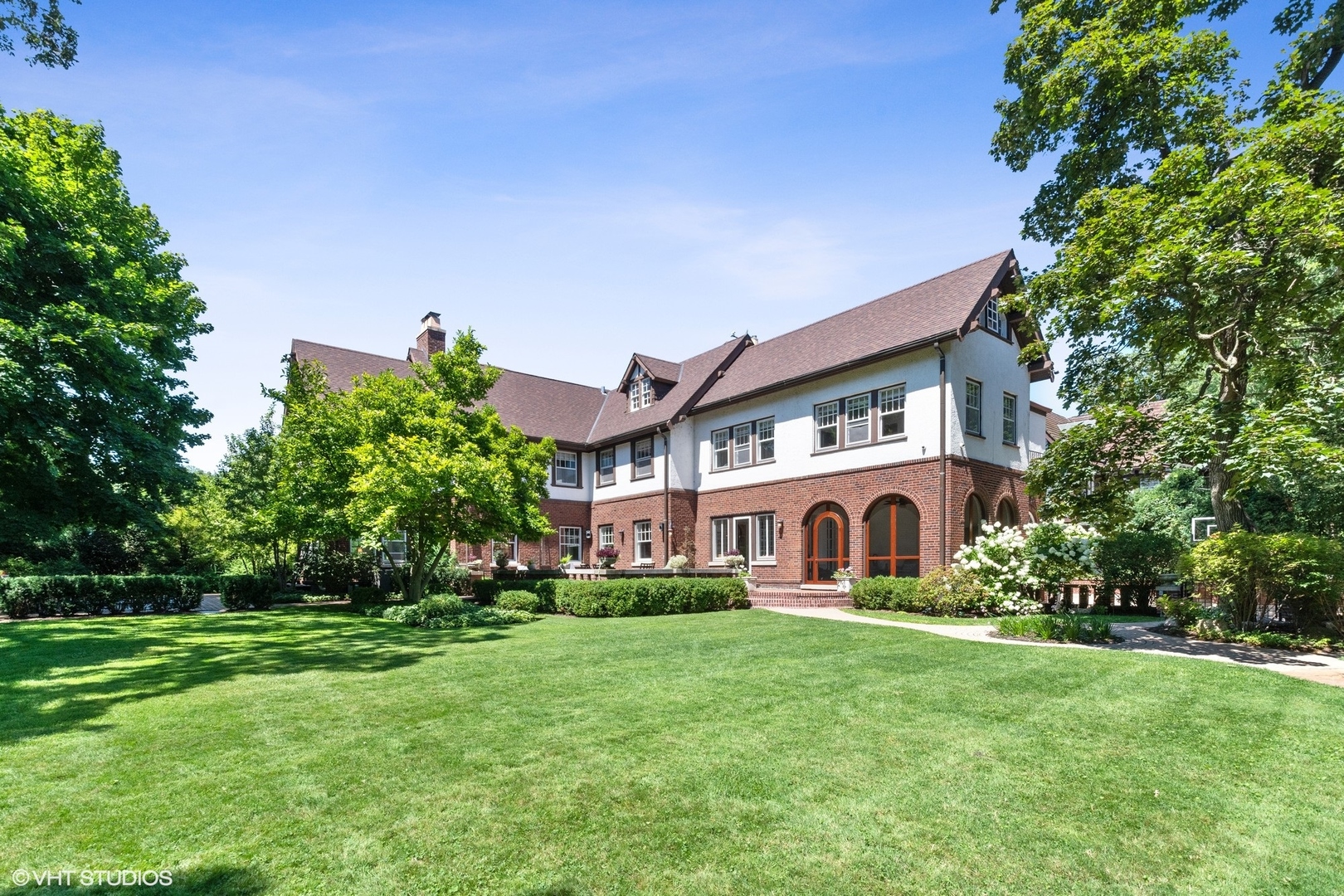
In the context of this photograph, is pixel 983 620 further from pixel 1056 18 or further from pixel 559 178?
pixel 1056 18

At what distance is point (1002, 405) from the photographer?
20.0 metres

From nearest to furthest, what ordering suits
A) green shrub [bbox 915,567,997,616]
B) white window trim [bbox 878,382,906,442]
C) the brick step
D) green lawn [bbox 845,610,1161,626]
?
green lawn [bbox 845,610,1161,626] < green shrub [bbox 915,567,997,616] < the brick step < white window trim [bbox 878,382,906,442]

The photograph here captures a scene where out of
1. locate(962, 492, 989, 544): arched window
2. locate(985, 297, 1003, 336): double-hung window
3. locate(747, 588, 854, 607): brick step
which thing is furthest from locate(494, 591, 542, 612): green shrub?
locate(985, 297, 1003, 336): double-hung window

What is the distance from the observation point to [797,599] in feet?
61.5

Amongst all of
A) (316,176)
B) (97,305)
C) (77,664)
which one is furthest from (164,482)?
(316,176)

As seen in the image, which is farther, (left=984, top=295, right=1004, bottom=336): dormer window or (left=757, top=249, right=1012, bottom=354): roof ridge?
(left=757, top=249, right=1012, bottom=354): roof ridge

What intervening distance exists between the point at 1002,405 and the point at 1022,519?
12.1 ft

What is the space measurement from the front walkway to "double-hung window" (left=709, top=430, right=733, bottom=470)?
11.3m

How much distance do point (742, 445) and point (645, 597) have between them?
9.12 meters

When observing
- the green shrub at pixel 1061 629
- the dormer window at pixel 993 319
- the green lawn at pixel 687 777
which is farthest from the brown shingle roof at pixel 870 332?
the green lawn at pixel 687 777

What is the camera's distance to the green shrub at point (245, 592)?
1945cm

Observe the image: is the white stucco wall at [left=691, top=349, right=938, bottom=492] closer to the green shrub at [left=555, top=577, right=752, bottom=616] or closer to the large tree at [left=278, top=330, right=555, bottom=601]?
the green shrub at [left=555, top=577, right=752, bottom=616]

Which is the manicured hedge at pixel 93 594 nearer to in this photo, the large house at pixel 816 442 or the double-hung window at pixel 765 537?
the large house at pixel 816 442

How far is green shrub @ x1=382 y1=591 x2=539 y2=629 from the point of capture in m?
14.6
